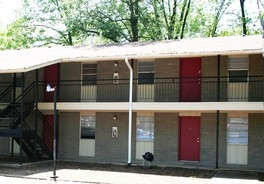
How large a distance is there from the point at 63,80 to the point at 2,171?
6501mm

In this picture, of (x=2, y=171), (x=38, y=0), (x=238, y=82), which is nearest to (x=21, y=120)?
(x=2, y=171)

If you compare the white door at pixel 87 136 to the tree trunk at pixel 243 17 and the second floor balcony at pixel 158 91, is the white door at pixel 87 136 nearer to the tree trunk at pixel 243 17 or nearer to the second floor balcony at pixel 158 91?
the second floor balcony at pixel 158 91

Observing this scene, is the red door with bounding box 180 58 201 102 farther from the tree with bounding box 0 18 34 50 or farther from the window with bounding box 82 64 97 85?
the tree with bounding box 0 18 34 50

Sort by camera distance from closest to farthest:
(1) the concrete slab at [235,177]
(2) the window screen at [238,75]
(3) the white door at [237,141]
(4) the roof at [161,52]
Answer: (1) the concrete slab at [235,177], (4) the roof at [161,52], (3) the white door at [237,141], (2) the window screen at [238,75]

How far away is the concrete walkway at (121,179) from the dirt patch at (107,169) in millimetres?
743

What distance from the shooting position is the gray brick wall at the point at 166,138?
20984mm

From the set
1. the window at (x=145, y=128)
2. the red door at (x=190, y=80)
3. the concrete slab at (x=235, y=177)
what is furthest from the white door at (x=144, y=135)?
the concrete slab at (x=235, y=177)

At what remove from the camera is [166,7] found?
39.4 m

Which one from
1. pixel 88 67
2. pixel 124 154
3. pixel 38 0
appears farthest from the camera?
pixel 38 0

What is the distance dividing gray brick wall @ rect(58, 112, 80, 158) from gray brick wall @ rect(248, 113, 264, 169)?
866cm

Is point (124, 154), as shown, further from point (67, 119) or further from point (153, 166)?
point (67, 119)

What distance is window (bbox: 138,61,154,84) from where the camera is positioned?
2183 cm

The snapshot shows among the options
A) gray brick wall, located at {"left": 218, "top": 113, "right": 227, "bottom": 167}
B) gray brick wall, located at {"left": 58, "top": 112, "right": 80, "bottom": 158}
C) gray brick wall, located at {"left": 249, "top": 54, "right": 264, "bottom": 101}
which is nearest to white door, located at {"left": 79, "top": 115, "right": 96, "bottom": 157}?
gray brick wall, located at {"left": 58, "top": 112, "right": 80, "bottom": 158}

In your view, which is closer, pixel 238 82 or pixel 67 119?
pixel 238 82
